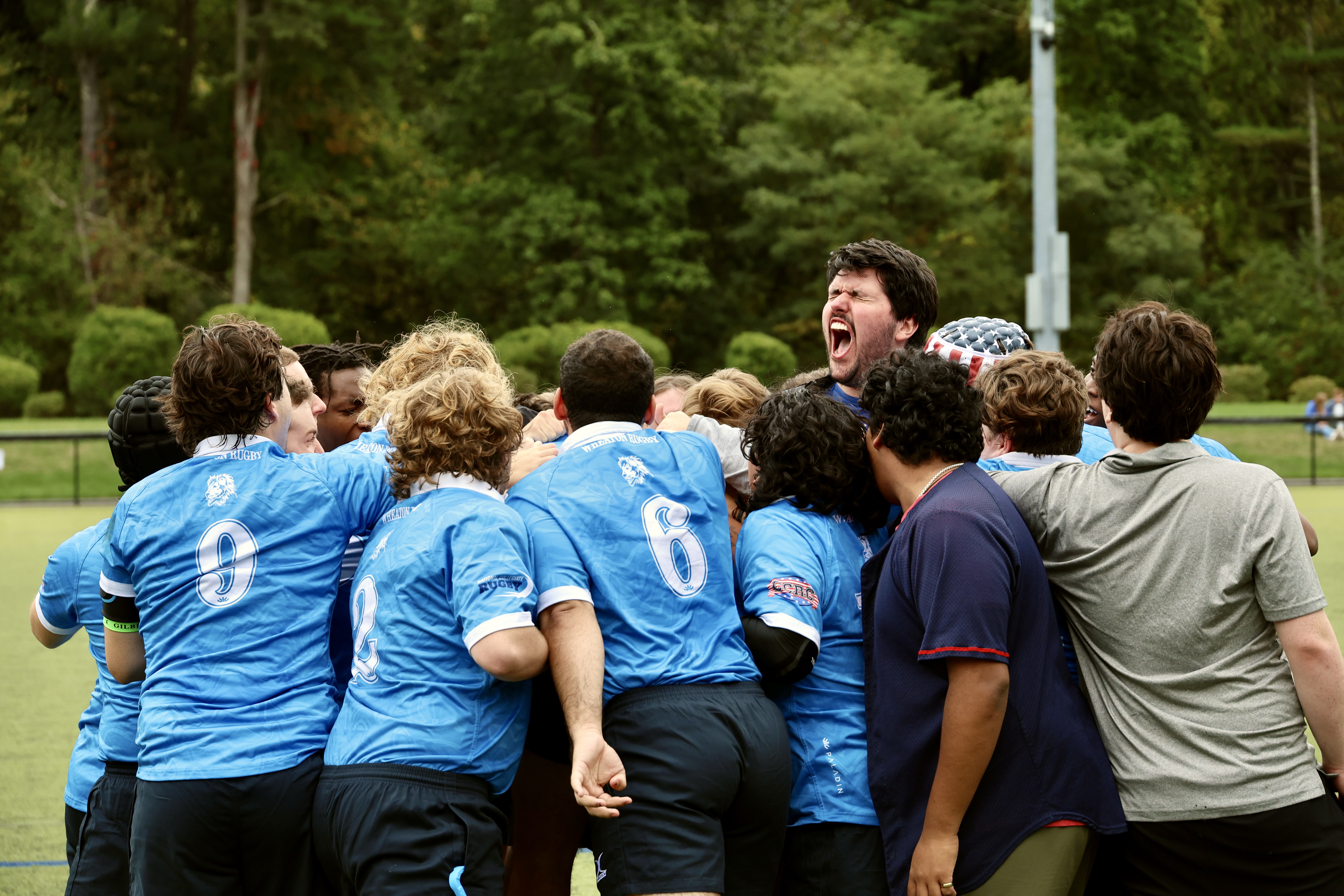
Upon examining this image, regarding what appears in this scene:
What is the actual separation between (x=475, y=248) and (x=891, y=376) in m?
34.8

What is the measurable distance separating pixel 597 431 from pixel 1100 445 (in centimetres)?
194

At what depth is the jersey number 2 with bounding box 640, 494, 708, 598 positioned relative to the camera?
10.4 ft

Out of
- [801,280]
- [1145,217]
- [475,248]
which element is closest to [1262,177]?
[1145,217]

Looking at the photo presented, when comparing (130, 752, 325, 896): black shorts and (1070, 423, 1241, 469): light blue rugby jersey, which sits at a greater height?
(1070, 423, 1241, 469): light blue rugby jersey

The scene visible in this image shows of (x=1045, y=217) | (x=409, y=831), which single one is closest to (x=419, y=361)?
(x=409, y=831)

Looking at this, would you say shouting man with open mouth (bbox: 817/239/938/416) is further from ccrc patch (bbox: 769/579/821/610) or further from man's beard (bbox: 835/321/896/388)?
ccrc patch (bbox: 769/579/821/610)

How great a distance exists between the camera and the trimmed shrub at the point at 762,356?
2989cm

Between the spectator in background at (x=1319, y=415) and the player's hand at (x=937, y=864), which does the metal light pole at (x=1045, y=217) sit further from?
the spectator in background at (x=1319, y=415)

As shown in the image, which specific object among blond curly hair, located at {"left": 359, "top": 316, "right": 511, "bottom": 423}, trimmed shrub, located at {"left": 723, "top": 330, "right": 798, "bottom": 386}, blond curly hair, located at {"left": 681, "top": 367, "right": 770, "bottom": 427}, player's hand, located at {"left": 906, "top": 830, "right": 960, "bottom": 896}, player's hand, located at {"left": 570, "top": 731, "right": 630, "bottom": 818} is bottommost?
player's hand, located at {"left": 906, "top": 830, "right": 960, "bottom": 896}

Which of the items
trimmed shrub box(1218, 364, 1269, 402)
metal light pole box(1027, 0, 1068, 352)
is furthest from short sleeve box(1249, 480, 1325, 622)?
trimmed shrub box(1218, 364, 1269, 402)

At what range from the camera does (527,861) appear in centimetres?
369

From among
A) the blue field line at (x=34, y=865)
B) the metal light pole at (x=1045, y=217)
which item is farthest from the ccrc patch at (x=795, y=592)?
the metal light pole at (x=1045, y=217)

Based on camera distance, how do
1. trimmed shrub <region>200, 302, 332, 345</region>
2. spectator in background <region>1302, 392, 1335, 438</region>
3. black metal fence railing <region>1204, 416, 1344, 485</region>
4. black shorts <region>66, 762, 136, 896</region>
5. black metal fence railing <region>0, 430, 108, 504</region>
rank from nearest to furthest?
black shorts <region>66, 762, 136, 896</region> < black metal fence railing <region>0, 430, 108, 504</region> < black metal fence railing <region>1204, 416, 1344, 485</region> < spectator in background <region>1302, 392, 1335, 438</region> < trimmed shrub <region>200, 302, 332, 345</region>

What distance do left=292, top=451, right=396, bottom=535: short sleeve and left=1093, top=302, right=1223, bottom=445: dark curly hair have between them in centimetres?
188
